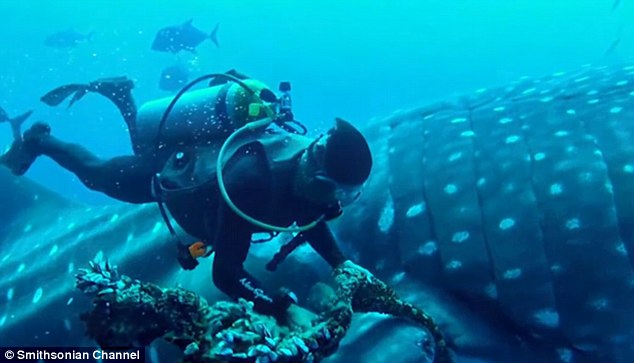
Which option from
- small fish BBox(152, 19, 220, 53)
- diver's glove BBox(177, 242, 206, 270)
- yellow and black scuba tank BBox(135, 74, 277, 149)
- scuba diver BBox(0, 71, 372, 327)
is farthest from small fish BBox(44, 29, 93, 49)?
diver's glove BBox(177, 242, 206, 270)

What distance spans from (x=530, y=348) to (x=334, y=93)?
43145mm

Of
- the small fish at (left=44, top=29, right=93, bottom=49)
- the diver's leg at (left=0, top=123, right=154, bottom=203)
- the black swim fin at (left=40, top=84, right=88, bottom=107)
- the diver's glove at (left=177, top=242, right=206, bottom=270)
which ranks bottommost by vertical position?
the small fish at (left=44, top=29, right=93, bottom=49)

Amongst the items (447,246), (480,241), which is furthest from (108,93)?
(480,241)

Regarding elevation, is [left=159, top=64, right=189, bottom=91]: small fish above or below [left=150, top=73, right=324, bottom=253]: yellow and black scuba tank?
below

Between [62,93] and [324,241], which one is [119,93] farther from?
[324,241]

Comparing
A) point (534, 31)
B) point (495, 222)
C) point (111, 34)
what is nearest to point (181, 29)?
point (495, 222)

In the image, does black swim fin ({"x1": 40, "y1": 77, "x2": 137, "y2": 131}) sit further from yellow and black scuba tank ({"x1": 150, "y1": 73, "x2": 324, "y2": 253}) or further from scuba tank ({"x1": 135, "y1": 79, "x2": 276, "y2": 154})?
yellow and black scuba tank ({"x1": 150, "y1": 73, "x2": 324, "y2": 253})

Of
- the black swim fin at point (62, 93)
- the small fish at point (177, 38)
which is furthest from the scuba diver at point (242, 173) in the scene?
the small fish at point (177, 38)

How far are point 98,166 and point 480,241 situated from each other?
3232mm

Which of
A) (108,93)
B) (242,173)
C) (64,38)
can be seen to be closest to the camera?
(242,173)

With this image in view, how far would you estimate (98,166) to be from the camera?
496 centimetres

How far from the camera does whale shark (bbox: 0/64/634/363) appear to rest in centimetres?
352

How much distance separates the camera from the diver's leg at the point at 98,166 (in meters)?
4.70

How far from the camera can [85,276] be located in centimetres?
272
